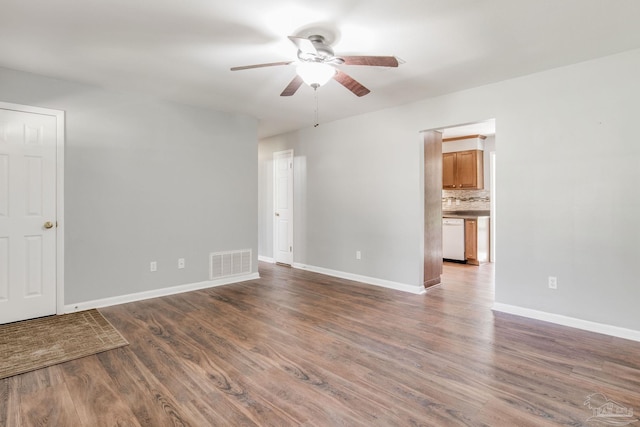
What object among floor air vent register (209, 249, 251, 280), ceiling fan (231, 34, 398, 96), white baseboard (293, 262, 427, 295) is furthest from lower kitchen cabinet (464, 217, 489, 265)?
ceiling fan (231, 34, 398, 96)

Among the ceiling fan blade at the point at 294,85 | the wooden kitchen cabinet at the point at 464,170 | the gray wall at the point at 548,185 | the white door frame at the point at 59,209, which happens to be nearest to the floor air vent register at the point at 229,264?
the white door frame at the point at 59,209

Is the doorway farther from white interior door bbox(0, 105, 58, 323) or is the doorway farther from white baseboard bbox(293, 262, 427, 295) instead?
white interior door bbox(0, 105, 58, 323)

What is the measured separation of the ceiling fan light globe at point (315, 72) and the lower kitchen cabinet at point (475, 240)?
4981mm

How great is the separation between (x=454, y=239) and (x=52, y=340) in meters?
6.25

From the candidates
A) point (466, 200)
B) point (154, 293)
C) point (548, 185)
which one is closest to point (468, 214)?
point (466, 200)

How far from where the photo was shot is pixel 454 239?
267 inches

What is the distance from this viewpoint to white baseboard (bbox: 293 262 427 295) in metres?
4.53

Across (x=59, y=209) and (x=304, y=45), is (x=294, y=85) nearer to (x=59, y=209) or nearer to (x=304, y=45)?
(x=304, y=45)

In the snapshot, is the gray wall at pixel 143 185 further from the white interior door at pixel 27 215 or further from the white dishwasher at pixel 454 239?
the white dishwasher at pixel 454 239

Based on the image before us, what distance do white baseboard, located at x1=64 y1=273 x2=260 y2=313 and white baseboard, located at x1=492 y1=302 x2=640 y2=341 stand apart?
3.40 m

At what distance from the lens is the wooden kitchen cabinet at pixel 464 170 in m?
6.80

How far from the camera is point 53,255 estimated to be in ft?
11.9

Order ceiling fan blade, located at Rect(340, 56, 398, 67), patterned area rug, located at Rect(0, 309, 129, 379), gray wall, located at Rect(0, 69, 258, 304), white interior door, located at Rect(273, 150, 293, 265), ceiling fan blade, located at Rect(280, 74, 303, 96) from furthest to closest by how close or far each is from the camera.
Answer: white interior door, located at Rect(273, 150, 293, 265) < gray wall, located at Rect(0, 69, 258, 304) < ceiling fan blade, located at Rect(280, 74, 303, 96) < patterned area rug, located at Rect(0, 309, 129, 379) < ceiling fan blade, located at Rect(340, 56, 398, 67)

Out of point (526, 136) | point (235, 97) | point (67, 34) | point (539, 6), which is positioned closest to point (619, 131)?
point (526, 136)
